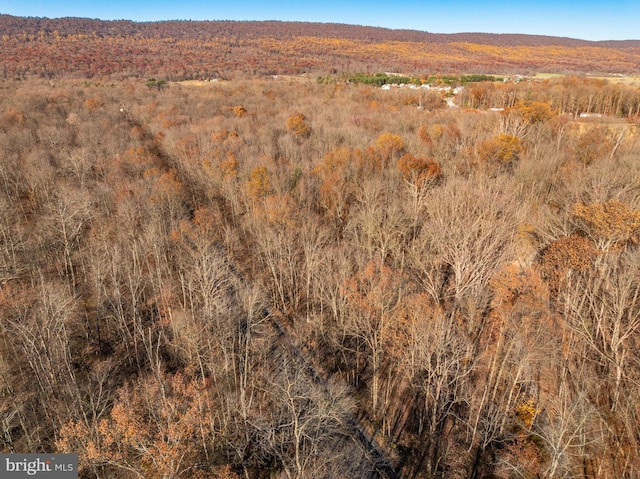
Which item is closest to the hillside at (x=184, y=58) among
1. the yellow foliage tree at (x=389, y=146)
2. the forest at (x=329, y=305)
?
the forest at (x=329, y=305)

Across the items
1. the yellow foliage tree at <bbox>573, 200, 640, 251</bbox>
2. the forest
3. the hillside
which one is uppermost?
the hillside

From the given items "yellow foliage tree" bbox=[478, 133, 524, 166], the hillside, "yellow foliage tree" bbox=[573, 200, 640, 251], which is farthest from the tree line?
the hillside

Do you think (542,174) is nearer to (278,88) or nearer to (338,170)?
(338,170)

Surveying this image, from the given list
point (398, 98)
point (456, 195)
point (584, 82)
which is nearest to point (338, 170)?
point (456, 195)

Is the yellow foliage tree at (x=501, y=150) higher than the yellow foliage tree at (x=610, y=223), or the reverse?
the yellow foliage tree at (x=501, y=150)

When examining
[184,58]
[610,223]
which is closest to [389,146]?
[610,223]

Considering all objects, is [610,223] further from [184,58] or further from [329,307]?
[184,58]

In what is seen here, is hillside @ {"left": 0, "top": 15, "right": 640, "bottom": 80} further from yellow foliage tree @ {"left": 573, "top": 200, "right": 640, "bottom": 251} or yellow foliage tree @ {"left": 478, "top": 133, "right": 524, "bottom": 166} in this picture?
yellow foliage tree @ {"left": 573, "top": 200, "right": 640, "bottom": 251}

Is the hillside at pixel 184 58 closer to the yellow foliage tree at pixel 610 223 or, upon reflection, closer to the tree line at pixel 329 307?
the tree line at pixel 329 307

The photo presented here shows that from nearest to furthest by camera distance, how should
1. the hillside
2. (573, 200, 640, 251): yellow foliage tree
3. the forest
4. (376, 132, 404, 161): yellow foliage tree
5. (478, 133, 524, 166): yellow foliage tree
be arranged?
the forest < (573, 200, 640, 251): yellow foliage tree < (478, 133, 524, 166): yellow foliage tree < (376, 132, 404, 161): yellow foliage tree < the hillside
